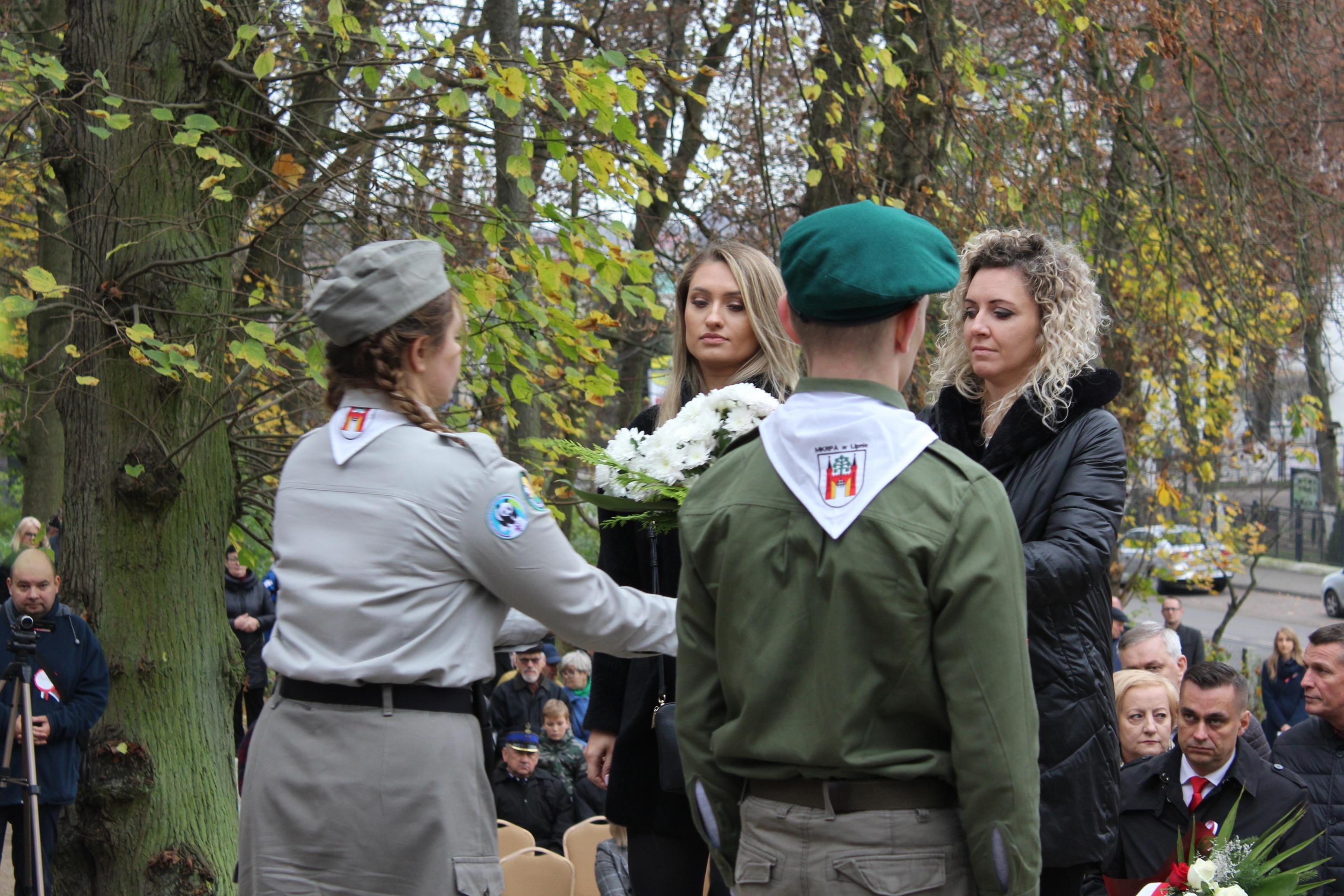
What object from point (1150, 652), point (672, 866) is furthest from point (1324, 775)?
point (672, 866)

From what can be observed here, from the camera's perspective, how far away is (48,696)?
568 cm

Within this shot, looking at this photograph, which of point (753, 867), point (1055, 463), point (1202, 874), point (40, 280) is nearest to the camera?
point (753, 867)

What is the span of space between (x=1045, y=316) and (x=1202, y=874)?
5.37 feet

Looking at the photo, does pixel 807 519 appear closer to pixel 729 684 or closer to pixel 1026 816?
pixel 729 684

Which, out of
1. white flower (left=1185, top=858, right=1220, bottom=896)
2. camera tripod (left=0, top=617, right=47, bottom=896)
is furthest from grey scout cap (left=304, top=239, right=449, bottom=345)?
camera tripod (left=0, top=617, right=47, bottom=896)

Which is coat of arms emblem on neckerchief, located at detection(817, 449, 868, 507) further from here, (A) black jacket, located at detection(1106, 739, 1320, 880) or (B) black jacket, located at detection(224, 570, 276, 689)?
(B) black jacket, located at detection(224, 570, 276, 689)

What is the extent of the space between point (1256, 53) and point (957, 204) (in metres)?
2.62

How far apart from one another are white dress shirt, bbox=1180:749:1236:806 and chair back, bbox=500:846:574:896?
103 inches

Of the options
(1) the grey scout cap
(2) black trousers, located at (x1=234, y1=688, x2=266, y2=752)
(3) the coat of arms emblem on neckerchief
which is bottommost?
(2) black trousers, located at (x1=234, y1=688, x2=266, y2=752)

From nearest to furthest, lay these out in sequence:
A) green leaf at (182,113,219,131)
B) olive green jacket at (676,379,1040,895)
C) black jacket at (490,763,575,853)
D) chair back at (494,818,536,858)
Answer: olive green jacket at (676,379,1040,895) → green leaf at (182,113,219,131) → chair back at (494,818,536,858) → black jacket at (490,763,575,853)

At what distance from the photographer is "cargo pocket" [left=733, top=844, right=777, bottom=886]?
1.82m

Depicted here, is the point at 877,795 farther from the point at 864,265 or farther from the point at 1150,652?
the point at 1150,652

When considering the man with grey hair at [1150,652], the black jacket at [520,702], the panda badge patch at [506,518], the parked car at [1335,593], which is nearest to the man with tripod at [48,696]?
the black jacket at [520,702]

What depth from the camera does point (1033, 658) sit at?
239cm
